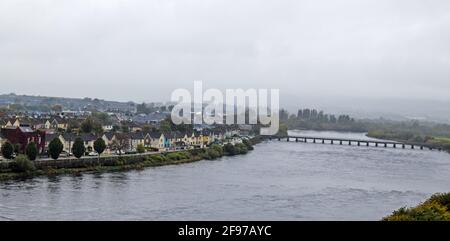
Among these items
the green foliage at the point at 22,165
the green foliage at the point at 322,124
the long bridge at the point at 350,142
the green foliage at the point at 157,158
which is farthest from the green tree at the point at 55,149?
the green foliage at the point at 322,124

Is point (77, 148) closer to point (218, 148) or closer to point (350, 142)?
point (218, 148)

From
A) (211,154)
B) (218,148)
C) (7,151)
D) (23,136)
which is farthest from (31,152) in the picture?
(218,148)

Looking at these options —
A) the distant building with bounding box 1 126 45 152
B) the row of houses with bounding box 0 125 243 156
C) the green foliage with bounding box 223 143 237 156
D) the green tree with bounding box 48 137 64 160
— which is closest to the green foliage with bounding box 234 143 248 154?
the green foliage with bounding box 223 143 237 156

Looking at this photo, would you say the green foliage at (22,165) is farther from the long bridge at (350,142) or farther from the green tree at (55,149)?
the long bridge at (350,142)

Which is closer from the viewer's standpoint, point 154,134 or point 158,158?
point 158,158

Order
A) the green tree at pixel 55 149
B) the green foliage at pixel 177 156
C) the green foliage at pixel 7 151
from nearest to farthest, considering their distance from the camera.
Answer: the green foliage at pixel 7 151
the green tree at pixel 55 149
the green foliage at pixel 177 156
